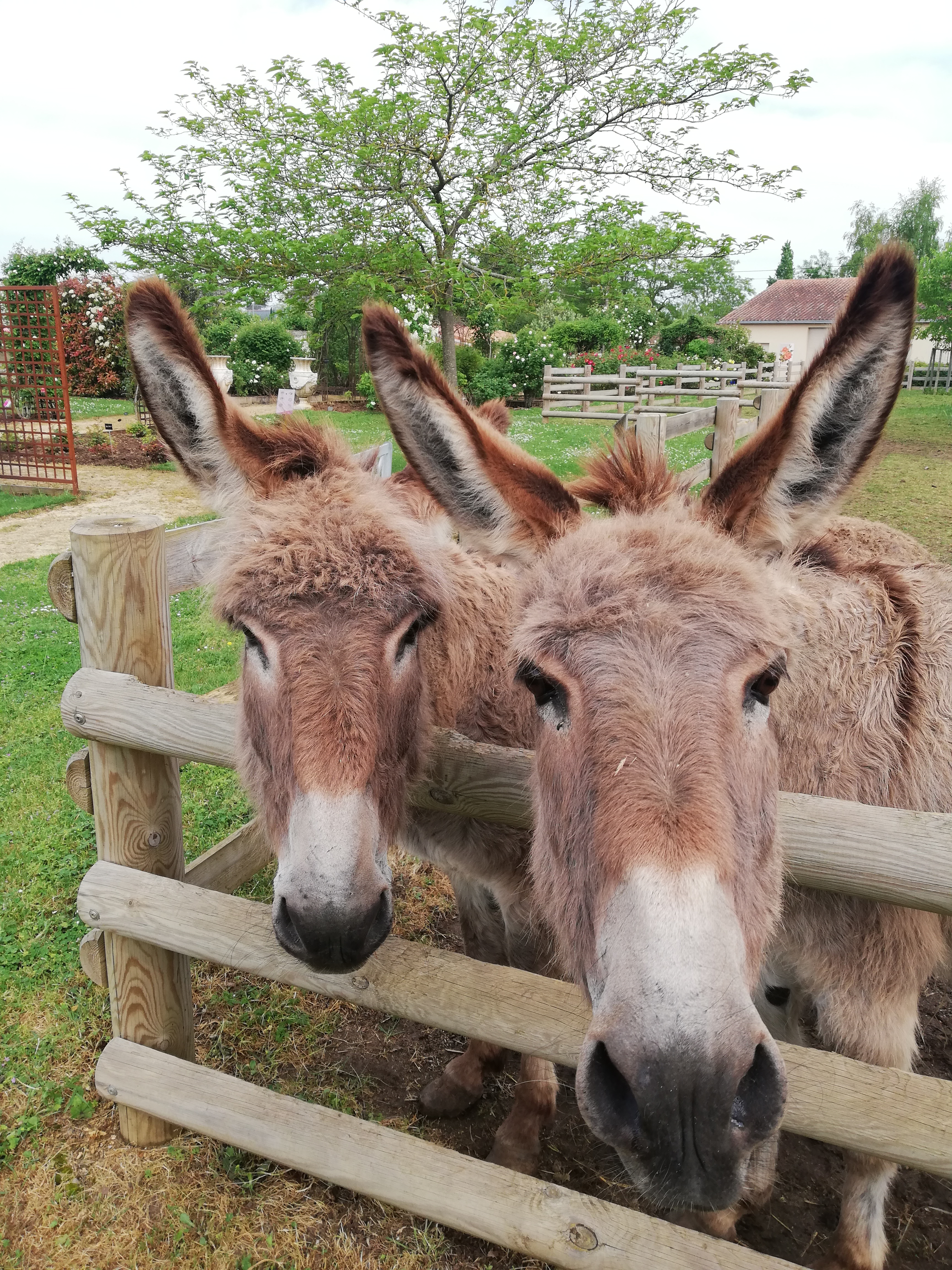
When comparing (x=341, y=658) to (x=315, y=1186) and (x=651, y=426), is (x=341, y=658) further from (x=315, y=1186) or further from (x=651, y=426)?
(x=651, y=426)

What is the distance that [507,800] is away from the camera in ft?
7.77

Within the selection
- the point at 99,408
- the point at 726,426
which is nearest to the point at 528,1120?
the point at 726,426

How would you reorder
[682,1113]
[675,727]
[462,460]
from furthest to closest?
[462,460] < [675,727] < [682,1113]

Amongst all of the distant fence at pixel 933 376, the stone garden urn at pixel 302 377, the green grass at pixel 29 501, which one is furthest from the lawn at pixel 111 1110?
the distant fence at pixel 933 376

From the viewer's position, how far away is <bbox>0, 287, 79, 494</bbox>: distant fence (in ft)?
52.8

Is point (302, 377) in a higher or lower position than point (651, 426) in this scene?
higher

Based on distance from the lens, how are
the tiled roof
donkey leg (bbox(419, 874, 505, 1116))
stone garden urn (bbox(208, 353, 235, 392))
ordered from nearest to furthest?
stone garden urn (bbox(208, 353, 235, 392)) < donkey leg (bbox(419, 874, 505, 1116)) < the tiled roof

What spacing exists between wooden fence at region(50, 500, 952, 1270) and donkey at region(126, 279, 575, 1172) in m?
0.37

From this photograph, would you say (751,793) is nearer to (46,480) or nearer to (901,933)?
(901,933)

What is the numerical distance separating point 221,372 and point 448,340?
3973mm

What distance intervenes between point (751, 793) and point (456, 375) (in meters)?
10.7

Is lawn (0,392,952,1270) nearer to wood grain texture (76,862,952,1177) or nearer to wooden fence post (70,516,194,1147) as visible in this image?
wooden fence post (70,516,194,1147)

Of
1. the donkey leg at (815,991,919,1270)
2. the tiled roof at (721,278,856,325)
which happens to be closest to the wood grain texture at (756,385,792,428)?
the donkey leg at (815,991,919,1270)

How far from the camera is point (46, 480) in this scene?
16.3 m
